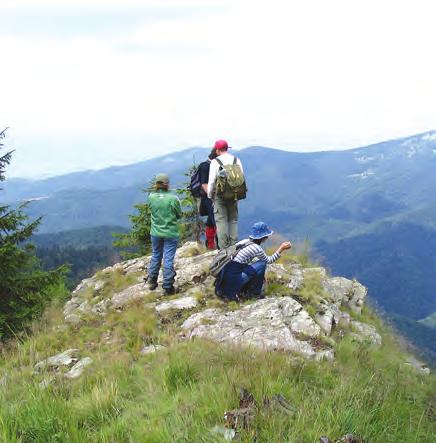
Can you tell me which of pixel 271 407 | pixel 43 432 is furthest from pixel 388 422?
pixel 43 432

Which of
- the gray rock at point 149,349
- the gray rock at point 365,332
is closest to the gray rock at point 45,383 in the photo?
the gray rock at point 149,349

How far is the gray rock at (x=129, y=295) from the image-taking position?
9.88 metres

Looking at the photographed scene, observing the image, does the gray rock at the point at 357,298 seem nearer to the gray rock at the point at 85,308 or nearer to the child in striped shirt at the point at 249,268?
the child in striped shirt at the point at 249,268

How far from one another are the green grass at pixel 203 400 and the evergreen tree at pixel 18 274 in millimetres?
11403

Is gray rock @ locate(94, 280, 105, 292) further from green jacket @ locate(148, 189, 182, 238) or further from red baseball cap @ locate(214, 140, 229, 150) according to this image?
red baseball cap @ locate(214, 140, 229, 150)

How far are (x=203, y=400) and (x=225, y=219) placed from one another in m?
6.88

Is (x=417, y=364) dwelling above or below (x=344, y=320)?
below

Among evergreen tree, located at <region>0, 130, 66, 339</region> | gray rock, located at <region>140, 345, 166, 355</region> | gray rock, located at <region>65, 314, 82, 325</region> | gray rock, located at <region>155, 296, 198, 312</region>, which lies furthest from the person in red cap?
evergreen tree, located at <region>0, 130, 66, 339</region>

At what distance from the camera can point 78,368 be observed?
6445 millimetres

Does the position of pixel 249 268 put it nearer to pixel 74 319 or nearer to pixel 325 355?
pixel 325 355

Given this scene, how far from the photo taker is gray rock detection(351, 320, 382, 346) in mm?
8516

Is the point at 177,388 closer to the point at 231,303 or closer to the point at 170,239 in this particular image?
the point at 231,303

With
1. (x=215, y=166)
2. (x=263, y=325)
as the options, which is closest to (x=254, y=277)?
(x=263, y=325)

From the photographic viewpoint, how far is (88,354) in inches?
284
